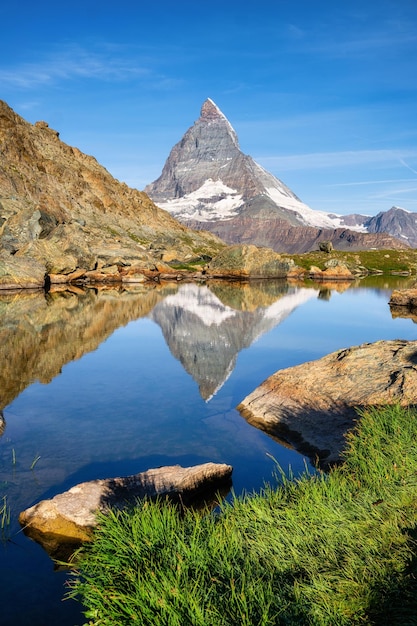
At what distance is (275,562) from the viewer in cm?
689

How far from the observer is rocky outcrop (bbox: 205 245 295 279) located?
323 ft

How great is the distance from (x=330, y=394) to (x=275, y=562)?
10407 millimetres

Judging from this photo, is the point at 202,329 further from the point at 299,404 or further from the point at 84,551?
the point at 84,551

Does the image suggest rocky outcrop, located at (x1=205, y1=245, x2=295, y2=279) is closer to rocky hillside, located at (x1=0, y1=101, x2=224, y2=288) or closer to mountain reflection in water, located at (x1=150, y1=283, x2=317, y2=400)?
rocky hillside, located at (x1=0, y1=101, x2=224, y2=288)

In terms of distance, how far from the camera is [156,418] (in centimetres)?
1770

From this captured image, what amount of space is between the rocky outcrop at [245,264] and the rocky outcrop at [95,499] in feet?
287

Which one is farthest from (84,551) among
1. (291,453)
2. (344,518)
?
(291,453)

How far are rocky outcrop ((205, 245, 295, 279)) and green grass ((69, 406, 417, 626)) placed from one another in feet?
295

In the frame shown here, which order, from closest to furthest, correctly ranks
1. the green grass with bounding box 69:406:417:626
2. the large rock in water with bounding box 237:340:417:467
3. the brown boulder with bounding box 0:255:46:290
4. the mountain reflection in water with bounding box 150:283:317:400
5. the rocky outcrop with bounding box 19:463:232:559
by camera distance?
1. the green grass with bounding box 69:406:417:626
2. the rocky outcrop with bounding box 19:463:232:559
3. the large rock in water with bounding box 237:340:417:467
4. the mountain reflection in water with bounding box 150:283:317:400
5. the brown boulder with bounding box 0:255:46:290

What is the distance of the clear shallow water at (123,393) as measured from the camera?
11.9m

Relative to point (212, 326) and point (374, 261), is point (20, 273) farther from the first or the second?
point (374, 261)

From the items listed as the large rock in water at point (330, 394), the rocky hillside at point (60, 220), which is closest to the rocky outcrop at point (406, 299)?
the large rock in water at point (330, 394)

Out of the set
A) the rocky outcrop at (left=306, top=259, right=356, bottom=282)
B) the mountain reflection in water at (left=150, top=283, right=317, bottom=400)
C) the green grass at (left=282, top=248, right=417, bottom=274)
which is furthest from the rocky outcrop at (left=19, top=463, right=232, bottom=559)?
the green grass at (left=282, top=248, right=417, bottom=274)

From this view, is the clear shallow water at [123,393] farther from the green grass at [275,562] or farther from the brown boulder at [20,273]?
the brown boulder at [20,273]
